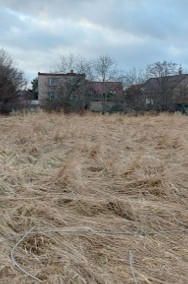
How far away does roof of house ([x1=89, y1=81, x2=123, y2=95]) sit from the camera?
113 feet

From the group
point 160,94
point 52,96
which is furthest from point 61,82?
point 160,94

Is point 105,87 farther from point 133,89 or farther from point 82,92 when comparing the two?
point 82,92

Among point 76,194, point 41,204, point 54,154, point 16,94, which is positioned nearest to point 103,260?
point 41,204

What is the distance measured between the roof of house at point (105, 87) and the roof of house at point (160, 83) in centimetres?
266

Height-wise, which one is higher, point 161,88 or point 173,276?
point 161,88

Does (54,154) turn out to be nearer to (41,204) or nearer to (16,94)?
(41,204)

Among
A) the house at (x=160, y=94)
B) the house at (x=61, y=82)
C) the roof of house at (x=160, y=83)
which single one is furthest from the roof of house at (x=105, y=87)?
the roof of house at (x=160, y=83)

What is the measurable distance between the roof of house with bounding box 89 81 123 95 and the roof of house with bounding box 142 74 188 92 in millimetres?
2656

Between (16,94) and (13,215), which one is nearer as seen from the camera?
(13,215)

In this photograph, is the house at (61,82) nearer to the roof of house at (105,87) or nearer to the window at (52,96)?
the window at (52,96)

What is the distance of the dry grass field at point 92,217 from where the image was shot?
2.63 m

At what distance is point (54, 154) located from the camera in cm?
589

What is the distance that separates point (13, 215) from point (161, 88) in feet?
115

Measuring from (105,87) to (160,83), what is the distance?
20.7ft
